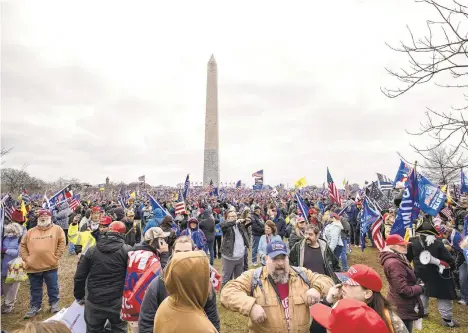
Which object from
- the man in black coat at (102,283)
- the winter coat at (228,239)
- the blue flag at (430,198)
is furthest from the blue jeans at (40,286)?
the blue flag at (430,198)

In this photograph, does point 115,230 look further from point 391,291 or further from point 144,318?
point 391,291

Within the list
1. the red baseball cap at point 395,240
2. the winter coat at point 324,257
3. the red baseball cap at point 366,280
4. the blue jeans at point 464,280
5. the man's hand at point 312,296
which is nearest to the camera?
the red baseball cap at point 366,280

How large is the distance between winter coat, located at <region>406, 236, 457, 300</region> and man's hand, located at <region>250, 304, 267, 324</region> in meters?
3.77

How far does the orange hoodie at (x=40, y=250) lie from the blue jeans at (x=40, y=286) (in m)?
0.13

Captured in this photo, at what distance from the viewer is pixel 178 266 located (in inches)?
70.1

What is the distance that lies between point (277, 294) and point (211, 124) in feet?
119

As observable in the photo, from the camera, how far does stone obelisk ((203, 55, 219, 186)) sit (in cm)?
3806

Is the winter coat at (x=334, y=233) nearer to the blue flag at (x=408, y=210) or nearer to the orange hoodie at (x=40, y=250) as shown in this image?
the blue flag at (x=408, y=210)

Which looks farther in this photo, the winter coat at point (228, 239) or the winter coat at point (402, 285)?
the winter coat at point (228, 239)

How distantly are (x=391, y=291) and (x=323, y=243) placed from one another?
0.95m

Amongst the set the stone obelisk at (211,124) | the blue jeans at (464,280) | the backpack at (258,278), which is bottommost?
the blue jeans at (464,280)

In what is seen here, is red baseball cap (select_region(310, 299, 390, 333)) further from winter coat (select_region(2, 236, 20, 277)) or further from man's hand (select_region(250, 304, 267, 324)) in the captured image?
winter coat (select_region(2, 236, 20, 277))

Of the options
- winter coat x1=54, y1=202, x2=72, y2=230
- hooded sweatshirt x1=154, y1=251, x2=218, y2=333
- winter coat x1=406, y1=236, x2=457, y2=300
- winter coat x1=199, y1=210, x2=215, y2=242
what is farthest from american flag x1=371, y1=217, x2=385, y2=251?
winter coat x1=54, y1=202, x2=72, y2=230

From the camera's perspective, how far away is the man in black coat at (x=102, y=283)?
139 inches
